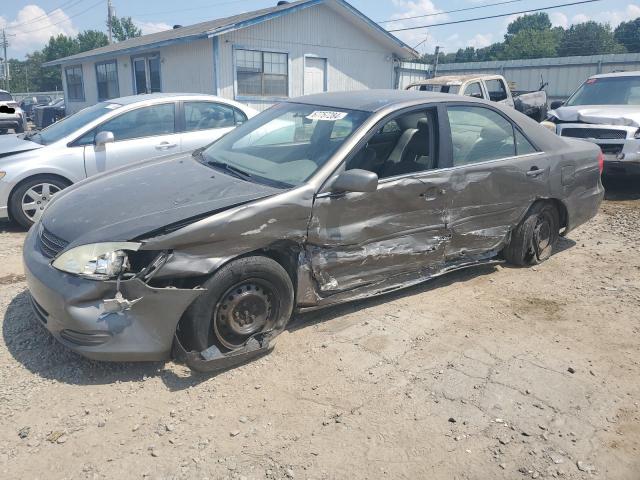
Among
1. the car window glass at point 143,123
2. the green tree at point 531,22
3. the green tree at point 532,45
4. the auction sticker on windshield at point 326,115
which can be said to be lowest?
the car window glass at point 143,123

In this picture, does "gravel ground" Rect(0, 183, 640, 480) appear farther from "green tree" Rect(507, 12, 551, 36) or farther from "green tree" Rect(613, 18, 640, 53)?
"green tree" Rect(507, 12, 551, 36)

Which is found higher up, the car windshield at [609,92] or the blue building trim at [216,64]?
the blue building trim at [216,64]

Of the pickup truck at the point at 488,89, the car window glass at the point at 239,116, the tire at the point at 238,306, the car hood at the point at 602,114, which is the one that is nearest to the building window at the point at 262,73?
the pickup truck at the point at 488,89

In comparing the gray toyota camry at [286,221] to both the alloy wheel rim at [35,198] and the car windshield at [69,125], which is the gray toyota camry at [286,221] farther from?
the car windshield at [69,125]

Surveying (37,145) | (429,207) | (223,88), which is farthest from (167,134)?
(223,88)

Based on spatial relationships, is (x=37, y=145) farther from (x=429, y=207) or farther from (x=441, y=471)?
(x=441, y=471)

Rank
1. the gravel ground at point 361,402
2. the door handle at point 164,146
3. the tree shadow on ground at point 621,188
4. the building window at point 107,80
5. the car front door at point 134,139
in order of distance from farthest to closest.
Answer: the building window at point 107,80
the tree shadow on ground at point 621,188
the door handle at point 164,146
the car front door at point 134,139
the gravel ground at point 361,402

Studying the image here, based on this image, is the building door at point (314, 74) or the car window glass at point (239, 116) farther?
the building door at point (314, 74)

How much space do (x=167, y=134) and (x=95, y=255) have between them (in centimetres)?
439

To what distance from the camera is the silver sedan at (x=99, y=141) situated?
6238mm

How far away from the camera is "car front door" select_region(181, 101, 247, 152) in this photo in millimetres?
7230

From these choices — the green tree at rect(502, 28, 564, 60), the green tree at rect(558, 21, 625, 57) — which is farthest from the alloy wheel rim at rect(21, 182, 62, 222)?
the green tree at rect(558, 21, 625, 57)

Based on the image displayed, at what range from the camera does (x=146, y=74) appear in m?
18.7

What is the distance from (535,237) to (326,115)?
2491 millimetres
